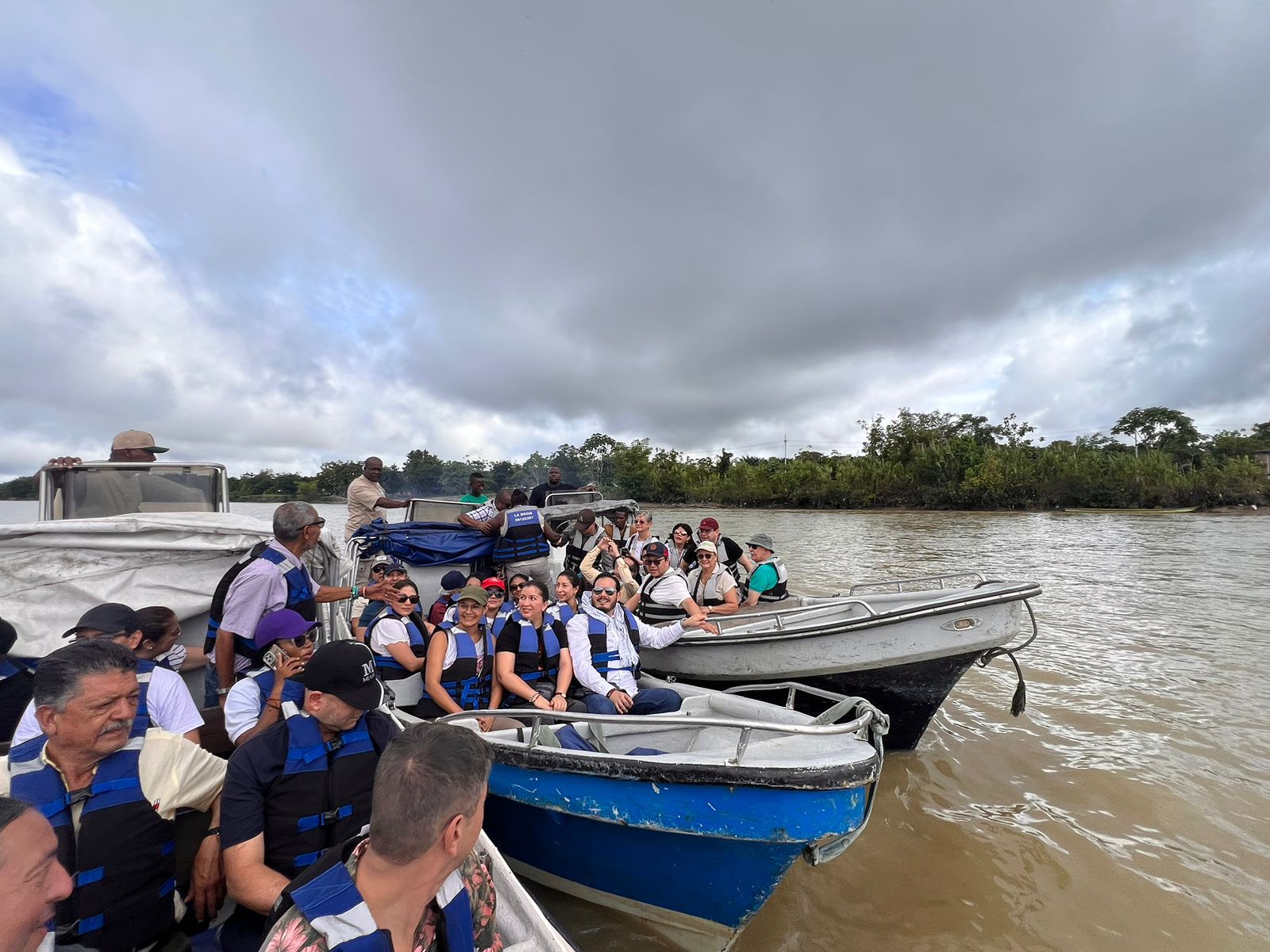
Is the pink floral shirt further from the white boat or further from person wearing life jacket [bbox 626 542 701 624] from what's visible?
person wearing life jacket [bbox 626 542 701 624]

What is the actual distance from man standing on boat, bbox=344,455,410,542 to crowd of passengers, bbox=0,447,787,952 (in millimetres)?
2865

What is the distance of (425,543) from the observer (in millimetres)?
5906

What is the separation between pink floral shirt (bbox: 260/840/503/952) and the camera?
131cm

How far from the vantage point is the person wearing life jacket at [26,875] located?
3.29 feet

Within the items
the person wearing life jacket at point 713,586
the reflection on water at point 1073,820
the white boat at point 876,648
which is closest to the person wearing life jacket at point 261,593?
the reflection on water at point 1073,820

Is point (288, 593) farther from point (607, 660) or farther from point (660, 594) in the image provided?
point (660, 594)

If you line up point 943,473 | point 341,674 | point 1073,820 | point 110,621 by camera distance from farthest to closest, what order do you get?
point 943,473, point 1073,820, point 110,621, point 341,674

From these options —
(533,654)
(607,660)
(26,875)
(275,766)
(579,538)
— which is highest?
(579,538)

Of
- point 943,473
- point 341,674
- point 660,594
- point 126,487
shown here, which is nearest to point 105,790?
point 341,674

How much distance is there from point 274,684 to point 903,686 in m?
4.71

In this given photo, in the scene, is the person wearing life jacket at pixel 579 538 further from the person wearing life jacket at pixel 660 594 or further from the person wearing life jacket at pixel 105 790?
the person wearing life jacket at pixel 105 790

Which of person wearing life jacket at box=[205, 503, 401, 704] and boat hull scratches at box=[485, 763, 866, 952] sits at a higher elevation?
person wearing life jacket at box=[205, 503, 401, 704]

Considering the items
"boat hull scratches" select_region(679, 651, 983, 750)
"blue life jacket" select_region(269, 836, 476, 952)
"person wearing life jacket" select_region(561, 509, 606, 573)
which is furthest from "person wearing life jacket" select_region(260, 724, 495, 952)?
"person wearing life jacket" select_region(561, 509, 606, 573)

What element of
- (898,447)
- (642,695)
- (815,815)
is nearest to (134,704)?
(815,815)
